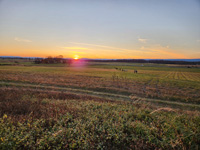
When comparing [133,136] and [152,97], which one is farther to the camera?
[152,97]

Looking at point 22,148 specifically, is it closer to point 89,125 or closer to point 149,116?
point 89,125

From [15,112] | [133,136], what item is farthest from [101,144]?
[15,112]

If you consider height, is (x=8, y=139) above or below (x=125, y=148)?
above

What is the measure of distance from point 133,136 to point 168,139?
1506 millimetres

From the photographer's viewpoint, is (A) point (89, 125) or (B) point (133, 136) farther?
(A) point (89, 125)

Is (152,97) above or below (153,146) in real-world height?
below

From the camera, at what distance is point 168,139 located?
509 centimetres

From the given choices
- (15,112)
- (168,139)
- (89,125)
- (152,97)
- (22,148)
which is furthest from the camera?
(152,97)

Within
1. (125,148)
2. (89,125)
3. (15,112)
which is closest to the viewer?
(125,148)

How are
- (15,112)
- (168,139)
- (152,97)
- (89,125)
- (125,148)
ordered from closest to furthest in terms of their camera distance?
1. (125,148)
2. (168,139)
3. (89,125)
4. (15,112)
5. (152,97)

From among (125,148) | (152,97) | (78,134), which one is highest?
(78,134)

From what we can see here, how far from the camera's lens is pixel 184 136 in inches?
207

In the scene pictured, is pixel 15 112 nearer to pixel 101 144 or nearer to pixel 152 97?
pixel 101 144

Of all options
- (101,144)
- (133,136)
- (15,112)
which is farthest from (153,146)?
(15,112)
